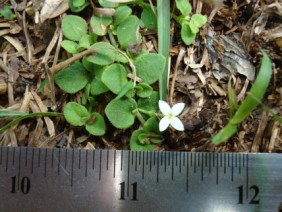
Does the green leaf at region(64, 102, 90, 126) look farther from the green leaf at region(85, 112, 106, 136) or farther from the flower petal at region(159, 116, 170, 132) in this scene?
the flower petal at region(159, 116, 170, 132)


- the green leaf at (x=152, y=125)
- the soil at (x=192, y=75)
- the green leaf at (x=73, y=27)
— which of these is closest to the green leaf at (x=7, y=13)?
the soil at (x=192, y=75)

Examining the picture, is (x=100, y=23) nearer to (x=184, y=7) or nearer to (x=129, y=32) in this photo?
(x=129, y=32)

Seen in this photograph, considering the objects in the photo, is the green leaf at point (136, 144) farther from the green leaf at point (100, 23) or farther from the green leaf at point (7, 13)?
the green leaf at point (7, 13)

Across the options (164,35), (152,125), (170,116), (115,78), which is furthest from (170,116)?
(164,35)

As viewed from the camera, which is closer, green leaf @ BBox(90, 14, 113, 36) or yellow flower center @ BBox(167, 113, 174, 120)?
yellow flower center @ BBox(167, 113, 174, 120)

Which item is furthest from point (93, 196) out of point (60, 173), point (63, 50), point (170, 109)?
point (63, 50)

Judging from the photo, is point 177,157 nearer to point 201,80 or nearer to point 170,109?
point 170,109

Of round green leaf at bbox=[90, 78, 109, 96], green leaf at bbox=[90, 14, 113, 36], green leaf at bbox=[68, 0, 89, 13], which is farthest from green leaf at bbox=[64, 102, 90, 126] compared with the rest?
green leaf at bbox=[68, 0, 89, 13]
